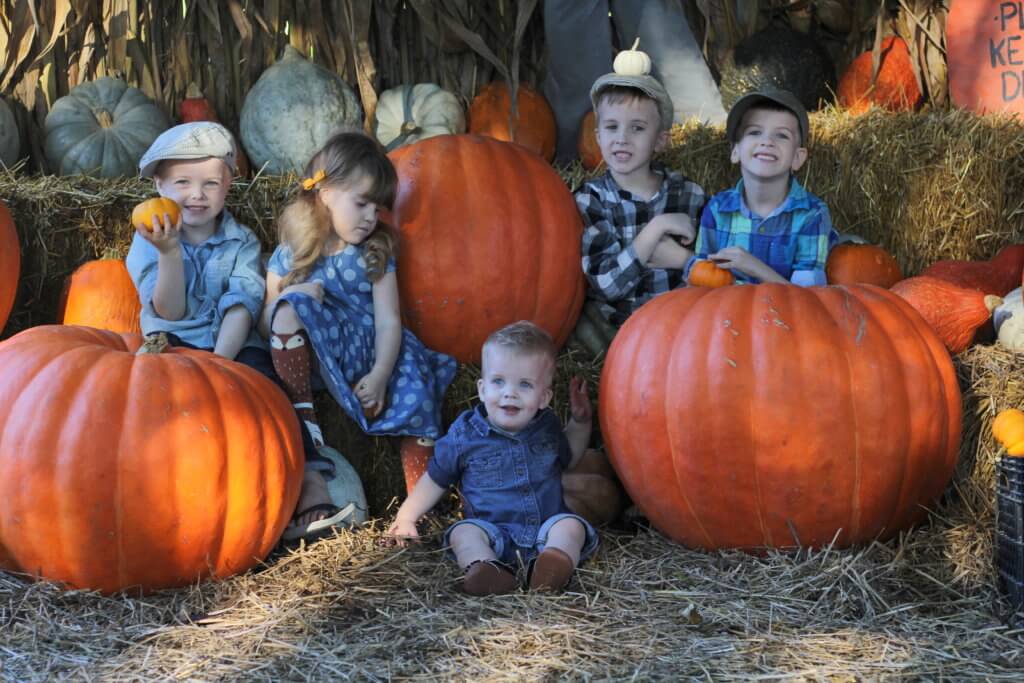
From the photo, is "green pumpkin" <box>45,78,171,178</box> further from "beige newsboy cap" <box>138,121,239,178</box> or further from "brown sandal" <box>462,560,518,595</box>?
"brown sandal" <box>462,560,518,595</box>

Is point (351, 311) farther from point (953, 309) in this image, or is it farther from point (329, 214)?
point (953, 309)

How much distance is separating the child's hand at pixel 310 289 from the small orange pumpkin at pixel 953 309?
65.8 inches

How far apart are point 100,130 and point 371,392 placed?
7.69ft

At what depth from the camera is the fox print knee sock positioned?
3287mm

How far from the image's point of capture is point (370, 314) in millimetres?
3475

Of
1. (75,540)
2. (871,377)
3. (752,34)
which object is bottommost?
(75,540)

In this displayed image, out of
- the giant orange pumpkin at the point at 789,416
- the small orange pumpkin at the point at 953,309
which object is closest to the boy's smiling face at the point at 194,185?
the giant orange pumpkin at the point at 789,416

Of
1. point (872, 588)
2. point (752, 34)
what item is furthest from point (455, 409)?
point (752, 34)

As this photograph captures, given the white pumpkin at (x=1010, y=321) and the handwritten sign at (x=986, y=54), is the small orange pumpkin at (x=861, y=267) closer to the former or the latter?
the white pumpkin at (x=1010, y=321)

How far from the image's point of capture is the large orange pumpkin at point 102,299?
3.76 meters

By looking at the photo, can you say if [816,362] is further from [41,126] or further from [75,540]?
[41,126]

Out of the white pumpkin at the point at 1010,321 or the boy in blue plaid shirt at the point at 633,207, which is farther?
the boy in blue plaid shirt at the point at 633,207

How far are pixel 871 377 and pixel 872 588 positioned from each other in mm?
508

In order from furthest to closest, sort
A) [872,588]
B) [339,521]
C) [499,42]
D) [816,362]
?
[499,42], [339,521], [816,362], [872,588]
